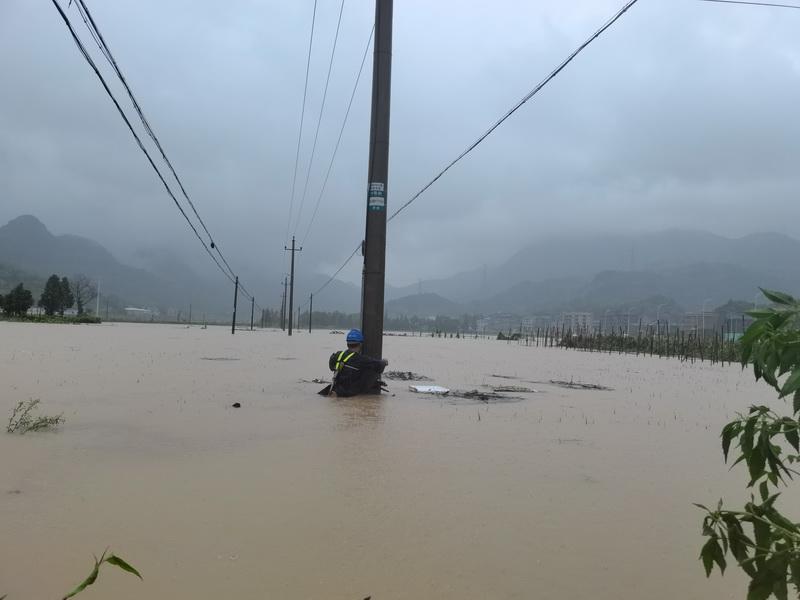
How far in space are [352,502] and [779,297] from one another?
2700 mm

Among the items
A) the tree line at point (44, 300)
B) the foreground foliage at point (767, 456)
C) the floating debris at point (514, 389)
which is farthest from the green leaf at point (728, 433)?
the tree line at point (44, 300)

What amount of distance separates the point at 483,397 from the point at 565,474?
4.66m

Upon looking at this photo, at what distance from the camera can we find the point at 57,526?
289 centimetres

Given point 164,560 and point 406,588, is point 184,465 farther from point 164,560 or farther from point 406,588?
point 406,588

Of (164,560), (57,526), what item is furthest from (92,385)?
(164,560)

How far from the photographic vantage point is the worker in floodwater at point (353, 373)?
328 inches

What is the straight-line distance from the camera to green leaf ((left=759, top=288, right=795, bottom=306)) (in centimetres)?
147

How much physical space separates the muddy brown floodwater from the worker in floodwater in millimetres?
1225

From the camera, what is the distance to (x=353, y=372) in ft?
27.5

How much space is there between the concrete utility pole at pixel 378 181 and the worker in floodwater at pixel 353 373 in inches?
16.8

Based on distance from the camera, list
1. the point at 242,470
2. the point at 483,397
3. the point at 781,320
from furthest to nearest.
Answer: the point at 483,397, the point at 242,470, the point at 781,320

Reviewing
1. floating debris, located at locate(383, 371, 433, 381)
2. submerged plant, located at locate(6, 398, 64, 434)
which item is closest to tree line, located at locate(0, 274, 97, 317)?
floating debris, located at locate(383, 371, 433, 381)

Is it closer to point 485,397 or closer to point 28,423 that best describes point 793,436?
point 28,423

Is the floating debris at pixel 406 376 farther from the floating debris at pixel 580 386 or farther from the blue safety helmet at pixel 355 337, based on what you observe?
the blue safety helmet at pixel 355 337
